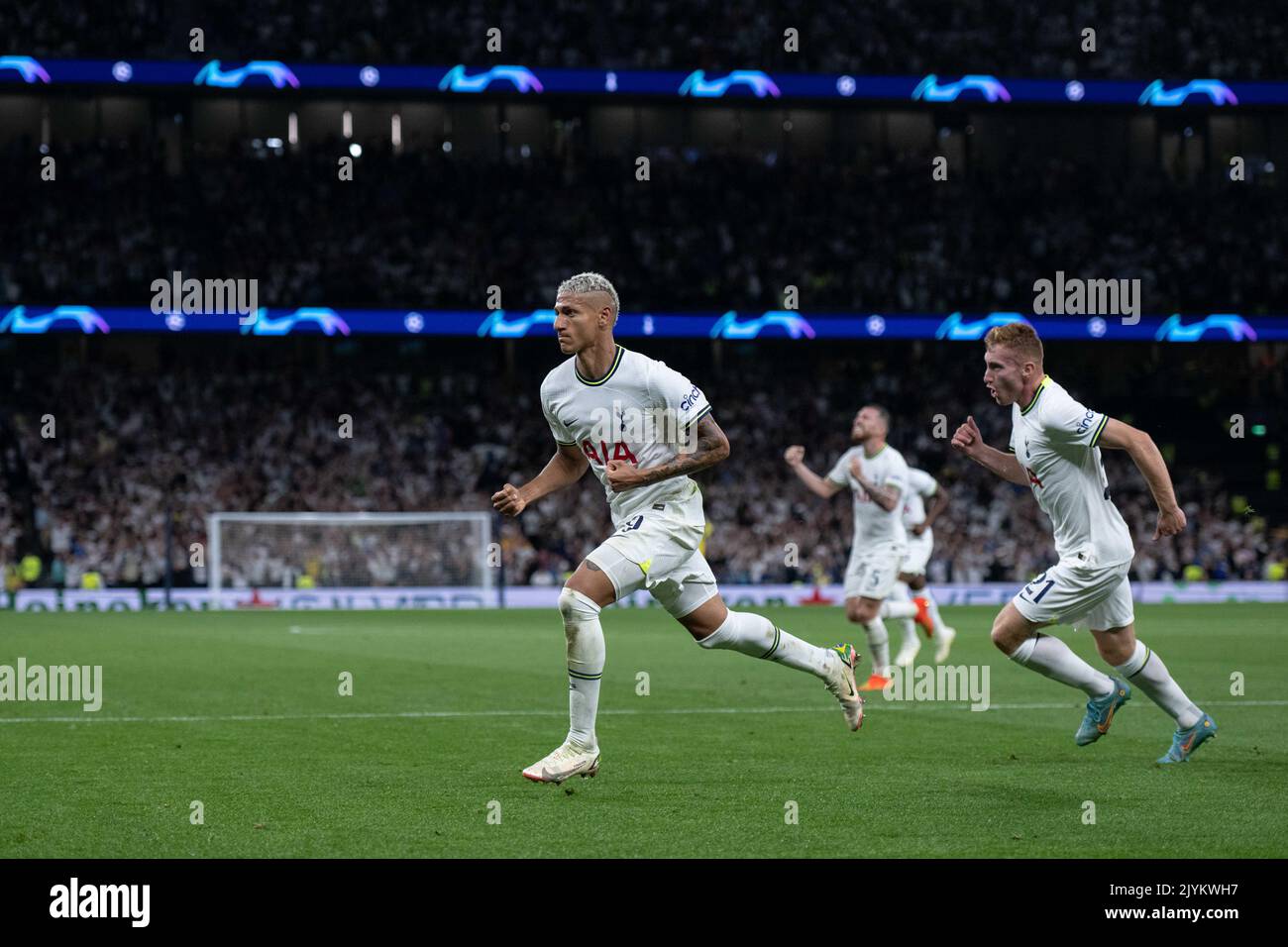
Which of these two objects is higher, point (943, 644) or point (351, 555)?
point (351, 555)

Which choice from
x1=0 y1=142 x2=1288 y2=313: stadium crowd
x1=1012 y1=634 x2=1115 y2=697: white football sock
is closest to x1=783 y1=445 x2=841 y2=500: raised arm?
x1=1012 y1=634 x2=1115 y2=697: white football sock

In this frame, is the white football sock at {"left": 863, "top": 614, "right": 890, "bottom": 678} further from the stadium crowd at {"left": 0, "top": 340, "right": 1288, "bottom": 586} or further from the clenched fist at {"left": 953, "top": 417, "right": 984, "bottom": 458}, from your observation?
the stadium crowd at {"left": 0, "top": 340, "right": 1288, "bottom": 586}

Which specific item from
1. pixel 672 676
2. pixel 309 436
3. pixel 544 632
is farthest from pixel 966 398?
pixel 672 676

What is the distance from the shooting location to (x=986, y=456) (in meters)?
9.76

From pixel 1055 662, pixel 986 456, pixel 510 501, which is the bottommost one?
pixel 1055 662

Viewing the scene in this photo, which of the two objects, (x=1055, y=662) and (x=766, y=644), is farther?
(x=1055, y=662)

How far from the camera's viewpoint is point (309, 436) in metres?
39.5

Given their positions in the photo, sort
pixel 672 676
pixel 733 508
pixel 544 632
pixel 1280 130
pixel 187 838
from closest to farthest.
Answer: pixel 187 838
pixel 672 676
pixel 544 632
pixel 733 508
pixel 1280 130

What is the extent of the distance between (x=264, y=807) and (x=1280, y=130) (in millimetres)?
45238

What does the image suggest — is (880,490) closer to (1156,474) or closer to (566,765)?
(1156,474)

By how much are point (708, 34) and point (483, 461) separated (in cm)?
1280

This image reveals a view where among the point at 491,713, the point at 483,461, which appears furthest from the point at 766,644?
the point at 483,461

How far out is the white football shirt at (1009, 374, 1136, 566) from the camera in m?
9.51

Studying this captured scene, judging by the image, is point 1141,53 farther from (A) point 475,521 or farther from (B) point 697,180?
(A) point 475,521
